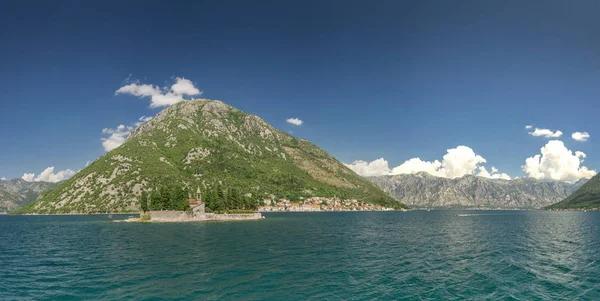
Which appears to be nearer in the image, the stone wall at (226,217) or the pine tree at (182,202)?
the pine tree at (182,202)

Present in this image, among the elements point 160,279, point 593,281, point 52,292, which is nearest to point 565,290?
point 593,281

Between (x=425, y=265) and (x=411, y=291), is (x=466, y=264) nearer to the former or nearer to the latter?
(x=425, y=265)

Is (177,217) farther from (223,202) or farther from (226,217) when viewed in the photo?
(223,202)

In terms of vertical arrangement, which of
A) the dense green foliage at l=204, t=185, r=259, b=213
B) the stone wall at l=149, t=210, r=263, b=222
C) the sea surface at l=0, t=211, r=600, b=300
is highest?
the dense green foliage at l=204, t=185, r=259, b=213

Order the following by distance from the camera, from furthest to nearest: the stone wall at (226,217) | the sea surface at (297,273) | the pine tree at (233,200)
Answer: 1. the pine tree at (233,200)
2. the stone wall at (226,217)
3. the sea surface at (297,273)

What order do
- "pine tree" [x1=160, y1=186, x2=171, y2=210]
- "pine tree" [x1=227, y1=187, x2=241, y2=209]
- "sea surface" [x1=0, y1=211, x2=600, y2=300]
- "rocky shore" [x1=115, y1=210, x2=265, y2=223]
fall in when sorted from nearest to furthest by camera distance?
1. "sea surface" [x1=0, y1=211, x2=600, y2=300]
2. "rocky shore" [x1=115, y1=210, x2=265, y2=223]
3. "pine tree" [x1=160, y1=186, x2=171, y2=210]
4. "pine tree" [x1=227, y1=187, x2=241, y2=209]

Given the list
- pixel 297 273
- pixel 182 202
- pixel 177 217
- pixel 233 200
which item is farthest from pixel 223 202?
pixel 297 273

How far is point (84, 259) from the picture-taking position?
5116cm

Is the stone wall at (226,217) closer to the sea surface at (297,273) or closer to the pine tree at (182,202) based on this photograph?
the pine tree at (182,202)

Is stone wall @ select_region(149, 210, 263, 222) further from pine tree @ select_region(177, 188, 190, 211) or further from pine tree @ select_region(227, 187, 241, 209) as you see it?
pine tree @ select_region(227, 187, 241, 209)

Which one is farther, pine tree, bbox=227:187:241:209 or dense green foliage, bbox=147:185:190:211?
pine tree, bbox=227:187:241:209

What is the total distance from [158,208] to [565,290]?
148m

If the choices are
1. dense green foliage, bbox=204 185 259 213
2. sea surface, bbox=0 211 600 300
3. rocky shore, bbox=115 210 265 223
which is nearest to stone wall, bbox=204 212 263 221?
rocky shore, bbox=115 210 265 223

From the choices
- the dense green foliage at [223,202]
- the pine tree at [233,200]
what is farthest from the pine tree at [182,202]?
the pine tree at [233,200]
